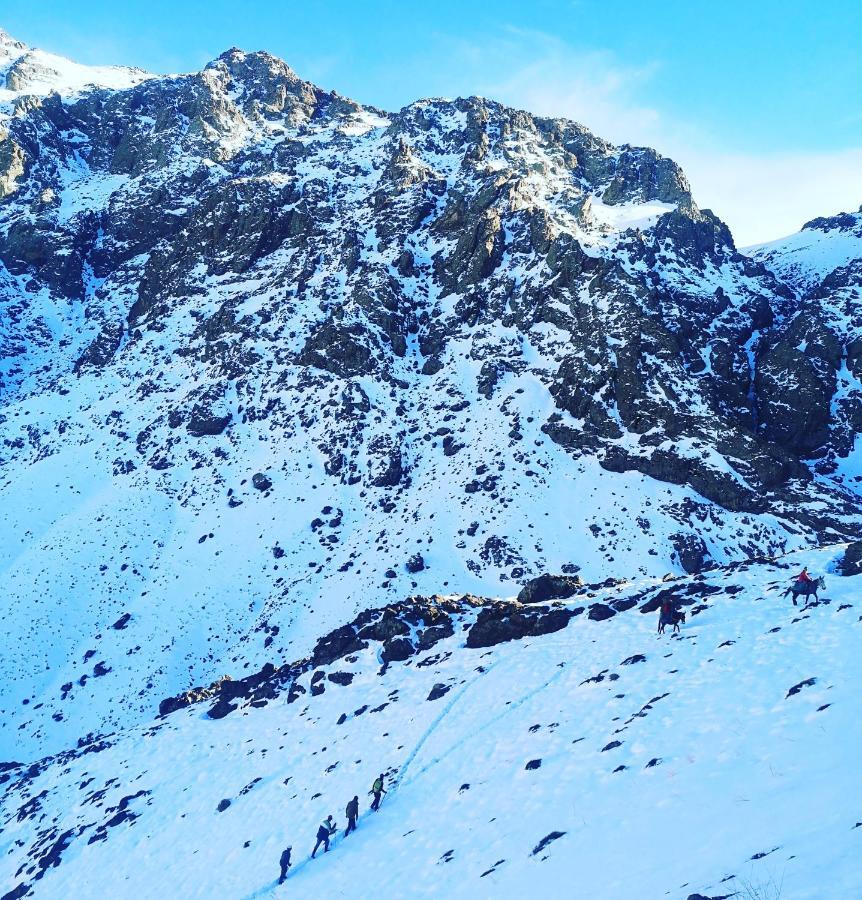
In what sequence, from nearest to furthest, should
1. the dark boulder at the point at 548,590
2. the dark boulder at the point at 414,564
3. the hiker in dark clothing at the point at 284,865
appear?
the hiker in dark clothing at the point at 284,865 < the dark boulder at the point at 548,590 < the dark boulder at the point at 414,564

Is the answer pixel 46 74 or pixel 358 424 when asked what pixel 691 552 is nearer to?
pixel 358 424

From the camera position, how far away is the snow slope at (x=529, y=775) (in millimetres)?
10148

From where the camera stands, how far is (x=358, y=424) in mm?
64625

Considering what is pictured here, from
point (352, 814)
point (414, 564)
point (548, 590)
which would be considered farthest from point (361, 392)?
point (352, 814)

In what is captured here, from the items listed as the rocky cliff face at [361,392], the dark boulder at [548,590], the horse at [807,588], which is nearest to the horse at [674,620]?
the horse at [807,588]

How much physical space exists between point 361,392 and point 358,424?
4.83 meters

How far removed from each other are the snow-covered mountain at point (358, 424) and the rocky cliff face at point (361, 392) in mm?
352

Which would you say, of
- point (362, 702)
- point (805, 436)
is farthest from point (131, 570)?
point (805, 436)

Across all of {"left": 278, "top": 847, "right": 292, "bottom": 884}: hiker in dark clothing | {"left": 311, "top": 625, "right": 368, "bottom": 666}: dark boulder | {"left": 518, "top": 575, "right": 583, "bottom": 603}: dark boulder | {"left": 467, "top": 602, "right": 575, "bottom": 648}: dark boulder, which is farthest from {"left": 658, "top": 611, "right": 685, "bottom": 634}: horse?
{"left": 311, "top": 625, "right": 368, "bottom": 666}: dark boulder

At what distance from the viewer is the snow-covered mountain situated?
36.4 metres

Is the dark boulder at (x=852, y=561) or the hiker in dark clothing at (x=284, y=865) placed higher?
the dark boulder at (x=852, y=561)

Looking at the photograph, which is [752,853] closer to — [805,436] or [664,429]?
[664,429]

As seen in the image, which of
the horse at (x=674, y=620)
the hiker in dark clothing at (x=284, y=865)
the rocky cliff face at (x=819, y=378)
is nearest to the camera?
the hiker in dark clothing at (x=284, y=865)

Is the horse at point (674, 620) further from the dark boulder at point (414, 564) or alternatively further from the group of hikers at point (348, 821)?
the dark boulder at point (414, 564)
